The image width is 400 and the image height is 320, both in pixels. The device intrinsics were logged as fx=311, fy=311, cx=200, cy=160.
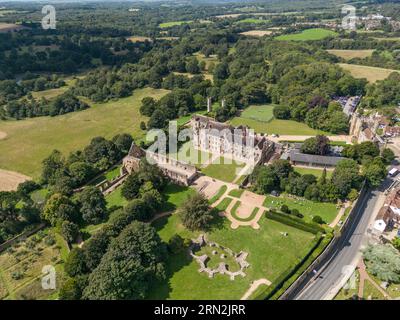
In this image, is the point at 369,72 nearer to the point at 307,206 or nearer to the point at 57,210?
the point at 307,206

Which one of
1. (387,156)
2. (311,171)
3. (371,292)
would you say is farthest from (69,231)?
(387,156)

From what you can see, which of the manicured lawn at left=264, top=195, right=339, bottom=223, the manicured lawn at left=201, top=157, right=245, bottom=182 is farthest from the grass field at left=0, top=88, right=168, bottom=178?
the manicured lawn at left=264, top=195, right=339, bottom=223

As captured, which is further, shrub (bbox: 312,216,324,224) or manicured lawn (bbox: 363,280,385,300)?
shrub (bbox: 312,216,324,224)

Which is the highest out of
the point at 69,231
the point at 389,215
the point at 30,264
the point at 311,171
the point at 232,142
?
the point at 232,142

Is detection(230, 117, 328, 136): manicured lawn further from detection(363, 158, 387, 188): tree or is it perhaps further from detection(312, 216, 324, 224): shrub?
detection(312, 216, 324, 224): shrub

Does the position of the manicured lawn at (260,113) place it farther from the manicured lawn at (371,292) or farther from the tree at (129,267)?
the tree at (129,267)

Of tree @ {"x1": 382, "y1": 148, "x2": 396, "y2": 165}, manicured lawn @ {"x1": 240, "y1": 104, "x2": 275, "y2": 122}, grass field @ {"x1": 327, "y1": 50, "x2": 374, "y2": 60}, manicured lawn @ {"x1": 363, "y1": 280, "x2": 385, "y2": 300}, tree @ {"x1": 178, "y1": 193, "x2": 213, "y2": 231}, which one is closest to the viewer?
manicured lawn @ {"x1": 363, "y1": 280, "x2": 385, "y2": 300}
